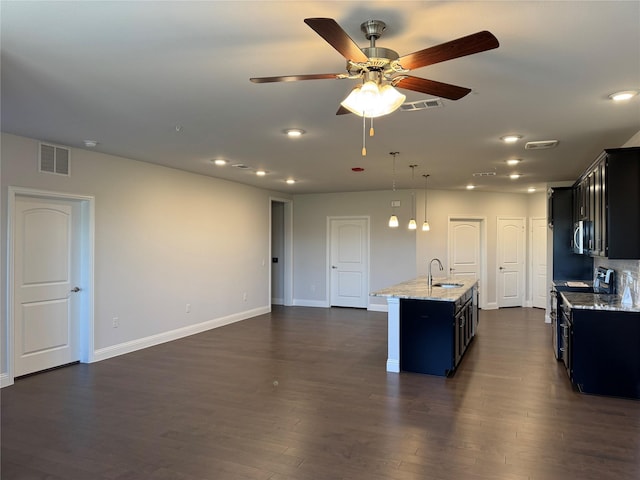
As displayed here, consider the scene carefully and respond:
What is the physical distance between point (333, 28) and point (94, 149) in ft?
14.6

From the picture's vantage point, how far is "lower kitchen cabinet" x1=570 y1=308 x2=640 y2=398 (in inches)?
157

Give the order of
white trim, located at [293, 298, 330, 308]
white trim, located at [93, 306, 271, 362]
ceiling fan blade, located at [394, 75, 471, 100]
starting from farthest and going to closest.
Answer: white trim, located at [293, 298, 330, 308], white trim, located at [93, 306, 271, 362], ceiling fan blade, located at [394, 75, 471, 100]

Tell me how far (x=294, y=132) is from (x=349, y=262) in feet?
18.1

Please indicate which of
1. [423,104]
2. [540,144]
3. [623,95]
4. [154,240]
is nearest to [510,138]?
[540,144]

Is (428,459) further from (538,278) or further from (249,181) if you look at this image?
(538,278)

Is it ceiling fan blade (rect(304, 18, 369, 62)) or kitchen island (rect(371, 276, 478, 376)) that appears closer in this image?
ceiling fan blade (rect(304, 18, 369, 62))

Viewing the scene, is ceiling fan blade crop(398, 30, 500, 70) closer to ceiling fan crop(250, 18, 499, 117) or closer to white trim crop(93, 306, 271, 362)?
ceiling fan crop(250, 18, 499, 117)

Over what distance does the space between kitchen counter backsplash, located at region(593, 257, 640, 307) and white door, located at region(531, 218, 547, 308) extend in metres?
4.46

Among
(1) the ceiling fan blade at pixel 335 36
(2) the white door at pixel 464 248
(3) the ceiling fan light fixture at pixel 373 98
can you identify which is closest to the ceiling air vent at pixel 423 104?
(3) the ceiling fan light fixture at pixel 373 98

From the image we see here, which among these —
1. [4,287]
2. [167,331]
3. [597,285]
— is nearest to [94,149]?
[4,287]

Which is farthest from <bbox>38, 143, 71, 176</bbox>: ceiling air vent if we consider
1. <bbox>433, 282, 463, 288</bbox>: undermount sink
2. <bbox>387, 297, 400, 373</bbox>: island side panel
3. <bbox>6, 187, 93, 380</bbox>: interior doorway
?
<bbox>433, 282, 463, 288</bbox>: undermount sink

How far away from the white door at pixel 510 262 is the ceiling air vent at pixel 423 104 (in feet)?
22.4

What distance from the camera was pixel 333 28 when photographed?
171 cm

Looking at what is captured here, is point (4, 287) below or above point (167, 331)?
above
